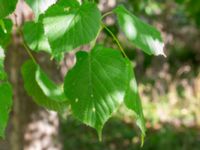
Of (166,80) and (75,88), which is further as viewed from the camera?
(166,80)

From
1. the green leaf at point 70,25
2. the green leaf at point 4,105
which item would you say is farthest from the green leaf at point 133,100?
the green leaf at point 4,105

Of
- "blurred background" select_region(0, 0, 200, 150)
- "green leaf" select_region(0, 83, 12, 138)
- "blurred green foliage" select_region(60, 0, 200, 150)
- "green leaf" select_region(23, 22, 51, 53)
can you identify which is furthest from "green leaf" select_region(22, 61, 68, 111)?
"blurred green foliage" select_region(60, 0, 200, 150)

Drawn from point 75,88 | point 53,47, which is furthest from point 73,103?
point 53,47

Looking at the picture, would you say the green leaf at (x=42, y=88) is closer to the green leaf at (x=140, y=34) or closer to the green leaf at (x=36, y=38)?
the green leaf at (x=36, y=38)

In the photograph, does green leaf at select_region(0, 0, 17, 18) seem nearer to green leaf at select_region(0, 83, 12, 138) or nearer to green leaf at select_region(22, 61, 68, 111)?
green leaf at select_region(0, 83, 12, 138)

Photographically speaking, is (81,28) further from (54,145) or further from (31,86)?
(54,145)
